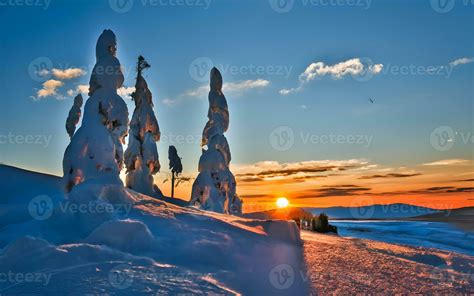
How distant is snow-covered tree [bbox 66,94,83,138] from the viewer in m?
36.8

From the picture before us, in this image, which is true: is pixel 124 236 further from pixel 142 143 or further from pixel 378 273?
pixel 142 143

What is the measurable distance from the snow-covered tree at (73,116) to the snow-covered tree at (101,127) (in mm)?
18033

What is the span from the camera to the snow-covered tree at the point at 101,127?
17.1 meters

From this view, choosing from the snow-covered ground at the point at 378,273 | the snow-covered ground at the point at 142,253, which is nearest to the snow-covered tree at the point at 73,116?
the snow-covered ground at the point at 142,253

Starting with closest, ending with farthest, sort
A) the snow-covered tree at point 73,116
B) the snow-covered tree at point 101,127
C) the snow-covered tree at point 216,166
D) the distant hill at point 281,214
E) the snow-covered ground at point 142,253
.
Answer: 1. the snow-covered ground at point 142,253
2. the snow-covered tree at point 101,127
3. the distant hill at point 281,214
4. the snow-covered tree at point 216,166
5. the snow-covered tree at point 73,116

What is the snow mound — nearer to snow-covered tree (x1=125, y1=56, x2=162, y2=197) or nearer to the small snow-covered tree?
snow-covered tree (x1=125, y1=56, x2=162, y2=197)

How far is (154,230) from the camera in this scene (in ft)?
27.5

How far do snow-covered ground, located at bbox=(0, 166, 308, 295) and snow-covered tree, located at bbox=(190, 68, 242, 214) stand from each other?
1405 centimetres

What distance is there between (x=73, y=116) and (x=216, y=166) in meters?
18.7

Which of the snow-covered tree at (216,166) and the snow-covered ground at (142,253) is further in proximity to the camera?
the snow-covered tree at (216,166)

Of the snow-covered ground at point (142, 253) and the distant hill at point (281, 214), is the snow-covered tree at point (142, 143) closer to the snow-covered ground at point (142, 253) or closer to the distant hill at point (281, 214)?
the distant hill at point (281, 214)

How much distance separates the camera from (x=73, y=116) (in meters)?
37.0

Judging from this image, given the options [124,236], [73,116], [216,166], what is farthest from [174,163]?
[124,236]

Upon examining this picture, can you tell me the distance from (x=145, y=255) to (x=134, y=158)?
23.6 meters
